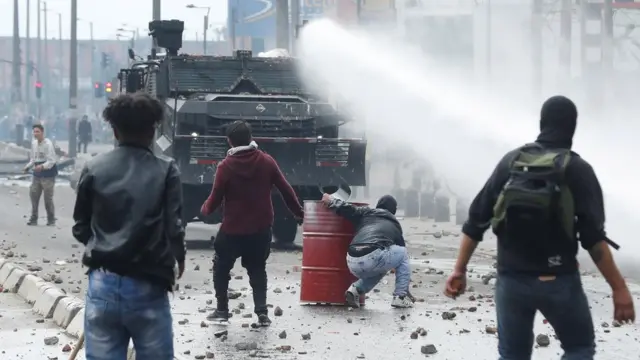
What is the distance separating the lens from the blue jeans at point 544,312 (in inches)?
245

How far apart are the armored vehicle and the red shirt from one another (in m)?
8.17

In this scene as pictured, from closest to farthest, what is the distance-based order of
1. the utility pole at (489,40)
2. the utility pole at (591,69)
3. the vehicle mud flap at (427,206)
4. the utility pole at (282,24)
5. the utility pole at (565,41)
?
the vehicle mud flap at (427,206)
the utility pole at (282,24)
the utility pole at (565,41)
the utility pole at (591,69)
the utility pole at (489,40)

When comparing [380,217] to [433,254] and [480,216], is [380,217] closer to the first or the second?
[480,216]

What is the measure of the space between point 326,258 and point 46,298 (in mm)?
2562

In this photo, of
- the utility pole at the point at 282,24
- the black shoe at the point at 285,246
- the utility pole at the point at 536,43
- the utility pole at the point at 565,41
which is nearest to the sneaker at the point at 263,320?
the black shoe at the point at 285,246

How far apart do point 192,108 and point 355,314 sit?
309 inches

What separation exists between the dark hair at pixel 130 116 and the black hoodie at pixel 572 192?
1.57 meters

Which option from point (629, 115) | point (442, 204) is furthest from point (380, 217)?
point (629, 115)

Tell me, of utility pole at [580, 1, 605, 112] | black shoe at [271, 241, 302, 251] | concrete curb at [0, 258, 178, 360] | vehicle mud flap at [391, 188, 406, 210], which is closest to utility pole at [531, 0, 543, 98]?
utility pole at [580, 1, 605, 112]

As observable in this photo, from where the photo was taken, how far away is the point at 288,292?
554 inches

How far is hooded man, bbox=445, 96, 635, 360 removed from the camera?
20.3 ft

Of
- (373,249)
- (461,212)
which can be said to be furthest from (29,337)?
(461,212)

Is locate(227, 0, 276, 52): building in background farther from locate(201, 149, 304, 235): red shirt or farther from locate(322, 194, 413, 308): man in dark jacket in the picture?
locate(201, 149, 304, 235): red shirt

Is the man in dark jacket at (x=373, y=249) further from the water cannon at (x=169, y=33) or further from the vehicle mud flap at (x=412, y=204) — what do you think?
the vehicle mud flap at (x=412, y=204)
